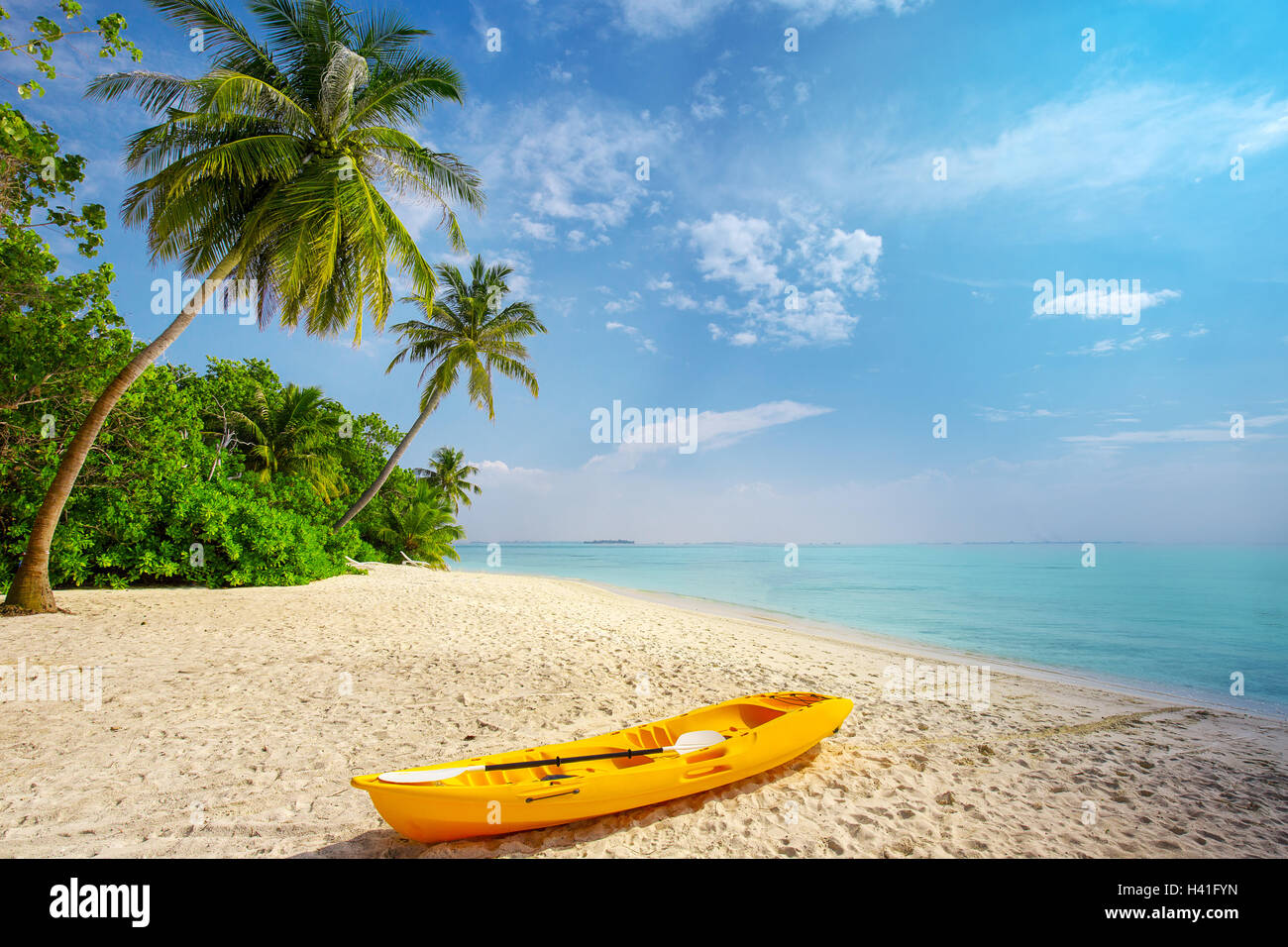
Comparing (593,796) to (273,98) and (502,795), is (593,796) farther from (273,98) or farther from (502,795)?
(273,98)

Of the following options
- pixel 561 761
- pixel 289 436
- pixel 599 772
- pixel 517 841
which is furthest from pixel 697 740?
pixel 289 436

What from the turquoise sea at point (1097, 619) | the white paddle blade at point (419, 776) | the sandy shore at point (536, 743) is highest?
the white paddle blade at point (419, 776)

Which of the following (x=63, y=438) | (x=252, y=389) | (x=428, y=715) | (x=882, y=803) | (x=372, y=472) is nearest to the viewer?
(x=882, y=803)

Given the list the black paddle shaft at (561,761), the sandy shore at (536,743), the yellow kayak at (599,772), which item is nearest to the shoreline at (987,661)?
the sandy shore at (536,743)

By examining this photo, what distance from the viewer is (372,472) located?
28688mm

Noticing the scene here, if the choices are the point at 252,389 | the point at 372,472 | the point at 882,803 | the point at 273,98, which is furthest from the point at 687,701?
the point at 372,472

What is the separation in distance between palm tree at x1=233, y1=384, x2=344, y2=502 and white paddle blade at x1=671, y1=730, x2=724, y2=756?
19172mm

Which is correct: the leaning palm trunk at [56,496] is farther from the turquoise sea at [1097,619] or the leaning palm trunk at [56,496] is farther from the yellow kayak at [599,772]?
the turquoise sea at [1097,619]

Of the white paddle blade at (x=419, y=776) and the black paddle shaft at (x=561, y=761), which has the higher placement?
the white paddle blade at (x=419, y=776)

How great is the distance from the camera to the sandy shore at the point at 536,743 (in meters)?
3.60

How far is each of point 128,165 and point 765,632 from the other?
15497 millimetres

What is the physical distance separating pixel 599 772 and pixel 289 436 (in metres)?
20.5

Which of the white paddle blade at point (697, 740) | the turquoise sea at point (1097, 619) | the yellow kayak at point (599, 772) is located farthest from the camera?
the turquoise sea at point (1097, 619)

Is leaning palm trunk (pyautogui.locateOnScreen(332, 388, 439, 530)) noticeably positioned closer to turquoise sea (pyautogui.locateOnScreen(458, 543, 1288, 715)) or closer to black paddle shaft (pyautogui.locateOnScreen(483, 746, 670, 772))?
turquoise sea (pyautogui.locateOnScreen(458, 543, 1288, 715))
